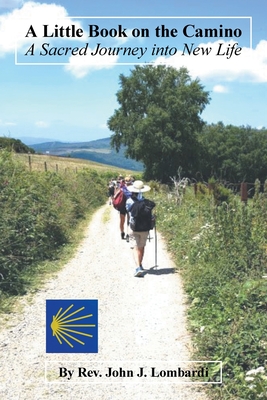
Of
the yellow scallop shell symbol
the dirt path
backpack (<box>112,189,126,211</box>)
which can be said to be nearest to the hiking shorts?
the dirt path

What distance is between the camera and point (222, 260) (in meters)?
7.77

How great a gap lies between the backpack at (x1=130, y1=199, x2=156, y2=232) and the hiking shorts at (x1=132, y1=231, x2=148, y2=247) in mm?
102

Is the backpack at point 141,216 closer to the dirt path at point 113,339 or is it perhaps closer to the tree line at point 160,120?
the dirt path at point 113,339

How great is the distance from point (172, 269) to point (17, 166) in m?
6.69

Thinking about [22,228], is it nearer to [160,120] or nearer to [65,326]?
[65,326]

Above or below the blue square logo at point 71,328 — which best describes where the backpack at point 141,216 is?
above

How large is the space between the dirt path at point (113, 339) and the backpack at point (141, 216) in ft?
3.03

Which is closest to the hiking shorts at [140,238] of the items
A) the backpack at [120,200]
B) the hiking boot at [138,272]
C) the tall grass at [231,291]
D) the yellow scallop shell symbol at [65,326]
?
the hiking boot at [138,272]

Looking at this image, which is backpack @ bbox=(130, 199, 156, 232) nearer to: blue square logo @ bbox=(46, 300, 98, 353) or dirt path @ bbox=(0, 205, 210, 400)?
dirt path @ bbox=(0, 205, 210, 400)

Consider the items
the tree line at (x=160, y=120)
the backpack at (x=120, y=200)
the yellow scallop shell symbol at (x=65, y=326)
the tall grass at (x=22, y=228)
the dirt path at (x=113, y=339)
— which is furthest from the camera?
the tree line at (x=160, y=120)

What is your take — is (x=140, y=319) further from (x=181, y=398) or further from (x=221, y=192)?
(x=221, y=192)

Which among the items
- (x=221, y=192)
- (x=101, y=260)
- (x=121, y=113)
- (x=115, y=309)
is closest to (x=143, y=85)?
(x=121, y=113)

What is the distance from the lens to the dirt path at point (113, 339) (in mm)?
4512

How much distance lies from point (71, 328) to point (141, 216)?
13.4ft
